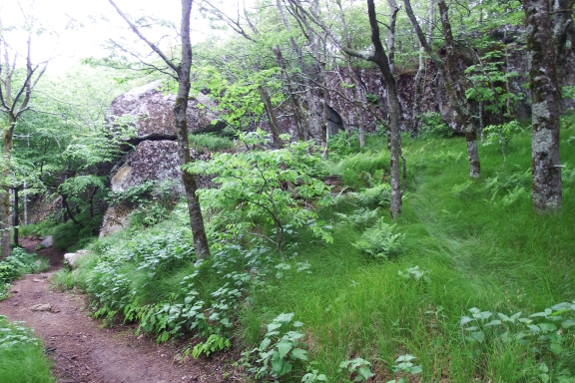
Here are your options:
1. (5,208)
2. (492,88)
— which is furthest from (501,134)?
(5,208)

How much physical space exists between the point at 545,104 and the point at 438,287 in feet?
10.0

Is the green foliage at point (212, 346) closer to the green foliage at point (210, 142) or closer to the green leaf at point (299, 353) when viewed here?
the green leaf at point (299, 353)

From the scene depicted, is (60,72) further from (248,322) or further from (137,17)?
(248,322)

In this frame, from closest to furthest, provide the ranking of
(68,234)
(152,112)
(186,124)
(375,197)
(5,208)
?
(186,124) → (375,197) → (5,208) → (152,112) → (68,234)

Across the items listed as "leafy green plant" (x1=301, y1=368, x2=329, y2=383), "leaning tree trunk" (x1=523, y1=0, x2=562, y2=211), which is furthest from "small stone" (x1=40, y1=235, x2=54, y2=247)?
"leaning tree trunk" (x1=523, y1=0, x2=562, y2=211)

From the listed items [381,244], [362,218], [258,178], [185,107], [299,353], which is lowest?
[299,353]

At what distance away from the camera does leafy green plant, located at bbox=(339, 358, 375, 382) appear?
8.16 feet

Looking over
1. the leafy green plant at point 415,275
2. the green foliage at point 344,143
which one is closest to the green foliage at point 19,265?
the green foliage at point 344,143

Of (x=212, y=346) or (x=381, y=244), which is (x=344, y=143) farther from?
(x=212, y=346)

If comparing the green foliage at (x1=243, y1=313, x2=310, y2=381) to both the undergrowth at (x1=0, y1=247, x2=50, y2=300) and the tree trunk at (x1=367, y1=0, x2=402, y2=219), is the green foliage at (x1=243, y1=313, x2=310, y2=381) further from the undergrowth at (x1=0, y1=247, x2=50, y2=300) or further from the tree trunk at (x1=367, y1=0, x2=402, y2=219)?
the undergrowth at (x1=0, y1=247, x2=50, y2=300)

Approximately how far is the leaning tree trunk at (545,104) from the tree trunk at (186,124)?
194 inches

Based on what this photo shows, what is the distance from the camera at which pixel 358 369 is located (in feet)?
8.98

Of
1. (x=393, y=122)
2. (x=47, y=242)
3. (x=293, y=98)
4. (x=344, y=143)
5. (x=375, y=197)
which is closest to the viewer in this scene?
(x=393, y=122)

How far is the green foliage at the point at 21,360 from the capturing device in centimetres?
317
